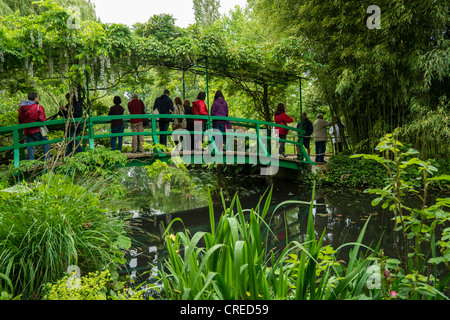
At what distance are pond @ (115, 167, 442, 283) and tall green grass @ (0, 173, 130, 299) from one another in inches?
27.3

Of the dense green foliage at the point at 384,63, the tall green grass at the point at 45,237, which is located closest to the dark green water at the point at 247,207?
the tall green grass at the point at 45,237

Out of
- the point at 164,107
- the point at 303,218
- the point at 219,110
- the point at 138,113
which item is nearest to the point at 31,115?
the point at 138,113

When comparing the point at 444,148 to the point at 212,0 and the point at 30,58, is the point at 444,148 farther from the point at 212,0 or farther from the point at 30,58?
the point at 212,0

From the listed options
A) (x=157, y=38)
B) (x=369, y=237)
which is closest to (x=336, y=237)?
(x=369, y=237)

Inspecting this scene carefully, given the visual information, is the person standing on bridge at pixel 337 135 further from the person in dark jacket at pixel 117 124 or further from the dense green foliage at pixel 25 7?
the dense green foliage at pixel 25 7

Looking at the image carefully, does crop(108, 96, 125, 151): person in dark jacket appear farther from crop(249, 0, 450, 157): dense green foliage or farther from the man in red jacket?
crop(249, 0, 450, 157): dense green foliage

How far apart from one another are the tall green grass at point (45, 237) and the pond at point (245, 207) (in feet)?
2.27

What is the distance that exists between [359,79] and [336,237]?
15.0 ft

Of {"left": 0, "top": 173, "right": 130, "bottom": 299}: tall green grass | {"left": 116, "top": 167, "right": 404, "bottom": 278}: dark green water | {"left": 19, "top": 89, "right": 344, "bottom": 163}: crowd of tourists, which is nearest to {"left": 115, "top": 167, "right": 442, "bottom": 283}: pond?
{"left": 116, "top": 167, "right": 404, "bottom": 278}: dark green water

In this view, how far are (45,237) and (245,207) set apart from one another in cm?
552

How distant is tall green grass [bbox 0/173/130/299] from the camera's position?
8.38 ft

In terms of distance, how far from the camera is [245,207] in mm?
7812

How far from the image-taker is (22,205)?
9.30ft

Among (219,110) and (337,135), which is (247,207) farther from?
(337,135)
